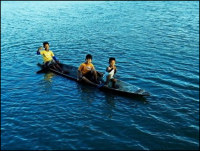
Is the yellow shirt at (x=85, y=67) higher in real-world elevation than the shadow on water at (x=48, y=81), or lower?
higher

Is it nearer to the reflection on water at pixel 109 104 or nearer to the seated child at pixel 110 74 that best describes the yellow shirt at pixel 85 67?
the seated child at pixel 110 74

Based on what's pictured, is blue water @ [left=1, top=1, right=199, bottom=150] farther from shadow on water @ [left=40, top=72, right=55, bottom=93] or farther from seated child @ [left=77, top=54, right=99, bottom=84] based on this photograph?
seated child @ [left=77, top=54, right=99, bottom=84]

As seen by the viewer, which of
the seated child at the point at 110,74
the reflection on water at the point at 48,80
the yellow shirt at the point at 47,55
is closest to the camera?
the seated child at the point at 110,74

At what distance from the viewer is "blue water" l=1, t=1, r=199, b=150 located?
12.0 metres

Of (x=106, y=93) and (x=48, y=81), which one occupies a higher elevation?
(x=48, y=81)

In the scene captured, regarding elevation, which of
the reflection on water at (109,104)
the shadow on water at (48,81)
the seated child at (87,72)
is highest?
the seated child at (87,72)

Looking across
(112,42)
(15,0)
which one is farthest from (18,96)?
(15,0)

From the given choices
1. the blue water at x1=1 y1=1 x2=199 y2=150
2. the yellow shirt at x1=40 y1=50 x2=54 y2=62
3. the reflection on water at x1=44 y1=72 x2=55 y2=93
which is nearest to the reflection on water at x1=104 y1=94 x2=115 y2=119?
the blue water at x1=1 y1=1 x2=199 y2=150

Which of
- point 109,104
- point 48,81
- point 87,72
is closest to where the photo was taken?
point 109,104

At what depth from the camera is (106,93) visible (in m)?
16.2

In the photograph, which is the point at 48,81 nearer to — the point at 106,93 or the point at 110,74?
the point at 106,93

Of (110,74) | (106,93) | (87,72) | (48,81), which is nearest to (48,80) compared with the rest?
(48,81)

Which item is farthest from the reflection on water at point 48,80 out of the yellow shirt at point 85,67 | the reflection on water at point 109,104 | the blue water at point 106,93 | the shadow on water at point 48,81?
the reflection on water at point 109,104

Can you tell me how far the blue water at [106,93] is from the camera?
39.3ft
